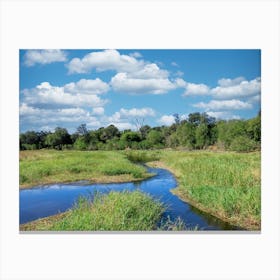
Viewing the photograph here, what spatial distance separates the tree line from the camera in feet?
15.6

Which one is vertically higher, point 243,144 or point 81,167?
point 243,144

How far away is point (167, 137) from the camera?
5055 millimetres

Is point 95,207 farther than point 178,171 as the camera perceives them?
No

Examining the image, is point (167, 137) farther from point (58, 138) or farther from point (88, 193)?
point (58, 138)

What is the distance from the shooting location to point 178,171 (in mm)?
5434

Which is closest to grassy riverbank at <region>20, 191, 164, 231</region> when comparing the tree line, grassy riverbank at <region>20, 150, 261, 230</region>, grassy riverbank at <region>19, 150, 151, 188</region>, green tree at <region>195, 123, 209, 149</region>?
grassy riverbank at <region>20, 150, 261, 230</region>

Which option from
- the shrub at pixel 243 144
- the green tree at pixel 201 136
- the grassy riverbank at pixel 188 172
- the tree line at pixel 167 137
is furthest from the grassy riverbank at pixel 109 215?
the shrub at pixel 243 144

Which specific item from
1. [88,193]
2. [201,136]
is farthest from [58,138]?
[201,136]

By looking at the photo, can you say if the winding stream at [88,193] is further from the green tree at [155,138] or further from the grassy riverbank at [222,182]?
the green tree at [155,138]
